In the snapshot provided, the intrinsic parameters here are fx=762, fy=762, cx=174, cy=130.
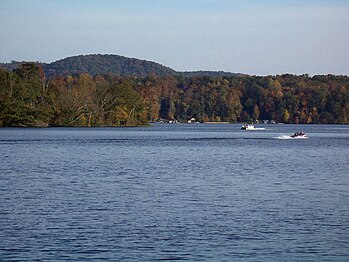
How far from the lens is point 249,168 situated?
177ft

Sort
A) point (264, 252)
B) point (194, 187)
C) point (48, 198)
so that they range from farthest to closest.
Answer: point (194, 187) < point (48, 198) < point (264, 252)

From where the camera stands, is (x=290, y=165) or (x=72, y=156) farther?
(x=72, y=156)

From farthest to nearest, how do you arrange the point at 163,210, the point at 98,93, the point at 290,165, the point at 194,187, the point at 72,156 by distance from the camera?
the point at 98,93 → the point at 72,156 → the point at 290,165 → the point at 194,187 → the point at 163,210

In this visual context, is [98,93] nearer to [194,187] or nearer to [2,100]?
[2,100]

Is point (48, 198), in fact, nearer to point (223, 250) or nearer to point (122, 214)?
point (122, 214)

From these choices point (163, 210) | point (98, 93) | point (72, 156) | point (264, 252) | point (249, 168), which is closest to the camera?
point (264, 252)

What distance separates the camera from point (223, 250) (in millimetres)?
23469

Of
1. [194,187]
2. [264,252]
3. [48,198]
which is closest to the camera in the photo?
[264,252]

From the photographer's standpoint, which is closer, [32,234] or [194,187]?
[32,234]

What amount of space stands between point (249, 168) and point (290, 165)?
5.38 metres

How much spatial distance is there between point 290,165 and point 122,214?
99.4 feet

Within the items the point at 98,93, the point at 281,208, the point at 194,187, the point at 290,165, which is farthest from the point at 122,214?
the point at 98,93

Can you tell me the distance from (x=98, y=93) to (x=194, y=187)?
118640 mm

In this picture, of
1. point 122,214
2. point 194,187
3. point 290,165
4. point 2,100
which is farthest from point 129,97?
point 122,214
